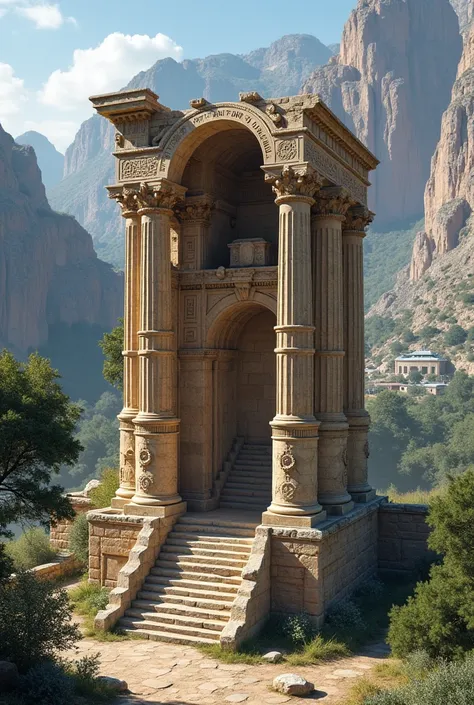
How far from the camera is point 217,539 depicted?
17.5 metres

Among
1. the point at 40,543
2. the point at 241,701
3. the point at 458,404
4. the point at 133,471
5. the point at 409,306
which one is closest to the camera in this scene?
the point at 241,701

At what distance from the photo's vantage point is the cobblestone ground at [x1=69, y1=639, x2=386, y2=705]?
12.9 m

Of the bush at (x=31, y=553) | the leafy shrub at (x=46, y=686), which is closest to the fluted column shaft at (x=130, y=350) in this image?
the bush at (x=31, y=553)

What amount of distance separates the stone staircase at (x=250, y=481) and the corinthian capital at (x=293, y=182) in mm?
7259

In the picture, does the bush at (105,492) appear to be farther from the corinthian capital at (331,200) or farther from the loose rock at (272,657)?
the corinthian capital at (331,200)

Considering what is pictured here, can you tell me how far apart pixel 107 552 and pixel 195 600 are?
324 centimetres

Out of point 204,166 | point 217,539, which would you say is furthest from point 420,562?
point 204,166

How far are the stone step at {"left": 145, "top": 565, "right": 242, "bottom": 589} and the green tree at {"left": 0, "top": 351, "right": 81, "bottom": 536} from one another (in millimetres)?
3793

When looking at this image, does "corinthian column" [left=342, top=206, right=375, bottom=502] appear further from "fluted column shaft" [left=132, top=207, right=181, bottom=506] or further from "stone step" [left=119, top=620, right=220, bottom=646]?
"stone step" [left=119, top=620, right=220, bottom=646]

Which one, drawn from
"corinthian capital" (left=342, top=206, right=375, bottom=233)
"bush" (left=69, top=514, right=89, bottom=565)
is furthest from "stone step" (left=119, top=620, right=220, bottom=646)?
"corinthian capital" (left=342, top=206, right=375, bottom=233)

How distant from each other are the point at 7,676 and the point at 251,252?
38.5ft

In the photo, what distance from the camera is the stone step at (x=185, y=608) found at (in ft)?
51.8

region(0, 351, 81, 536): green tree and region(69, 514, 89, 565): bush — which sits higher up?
region(0, 351, 81, 536): green tree

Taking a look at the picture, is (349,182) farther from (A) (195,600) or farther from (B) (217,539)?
(A) (195,600)
